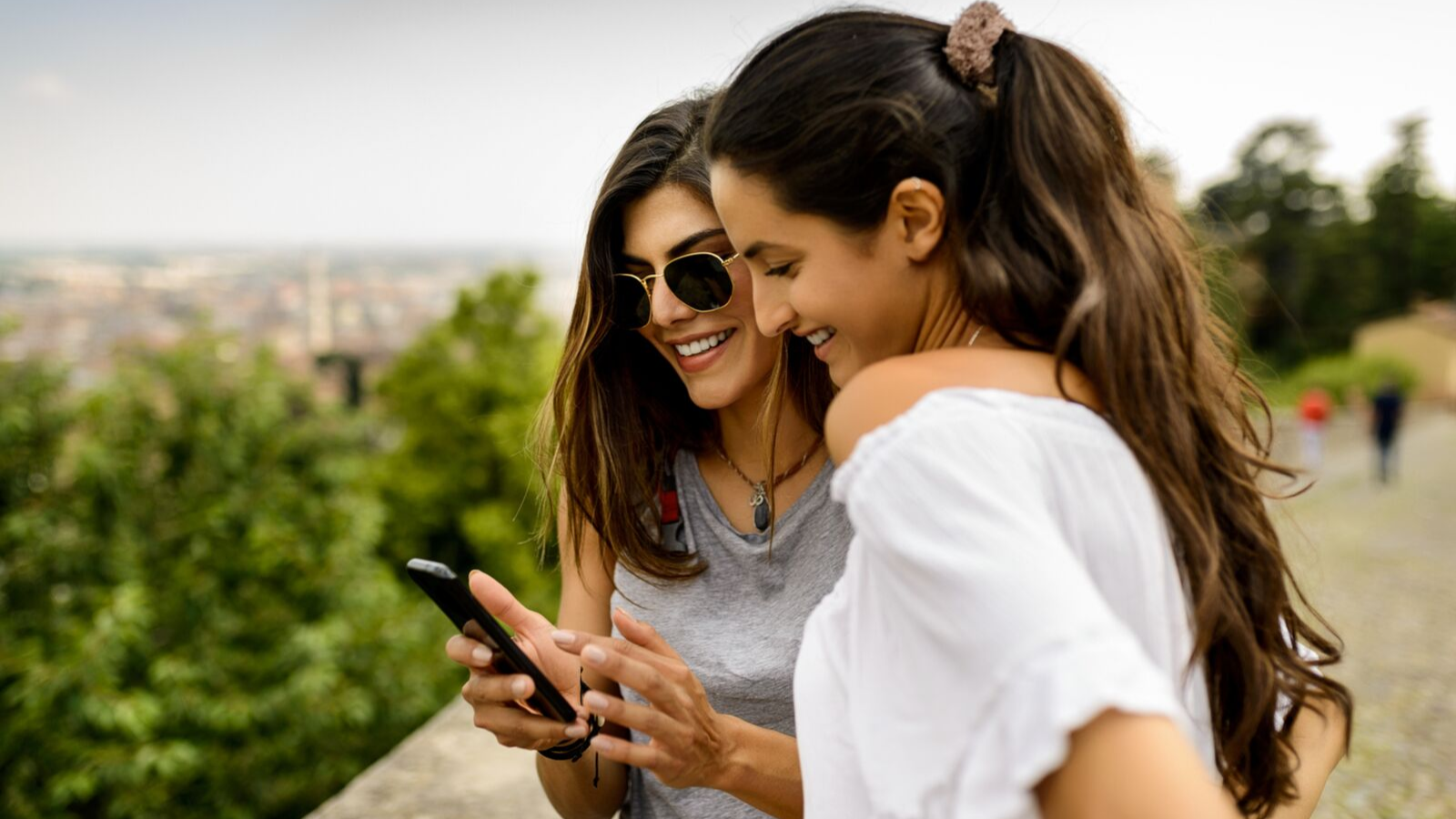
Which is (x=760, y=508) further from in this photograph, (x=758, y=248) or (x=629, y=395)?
(x=758, y=248)

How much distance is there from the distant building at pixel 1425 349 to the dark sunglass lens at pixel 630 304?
151 ft

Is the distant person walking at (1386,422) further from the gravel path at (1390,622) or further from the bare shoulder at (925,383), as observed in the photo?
the bare shoulder at (925,383)

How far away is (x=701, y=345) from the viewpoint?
75.7 inches

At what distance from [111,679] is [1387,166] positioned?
6234cm

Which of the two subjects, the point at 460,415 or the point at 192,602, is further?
the point at 460,415

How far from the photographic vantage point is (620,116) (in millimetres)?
2385

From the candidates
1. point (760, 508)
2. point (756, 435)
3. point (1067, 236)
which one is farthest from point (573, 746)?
point (1067, 236)

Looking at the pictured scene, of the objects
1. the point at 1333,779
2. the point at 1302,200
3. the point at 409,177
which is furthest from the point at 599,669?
the point at 1302,200

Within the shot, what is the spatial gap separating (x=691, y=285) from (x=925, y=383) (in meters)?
0.96

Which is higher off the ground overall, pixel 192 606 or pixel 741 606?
pixel 741 606

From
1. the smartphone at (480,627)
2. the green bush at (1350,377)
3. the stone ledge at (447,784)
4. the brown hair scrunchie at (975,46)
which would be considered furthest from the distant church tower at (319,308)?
the green bush at (1350,377)

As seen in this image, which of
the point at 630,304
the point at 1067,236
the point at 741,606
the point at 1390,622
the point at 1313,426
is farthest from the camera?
the point at 1313,426

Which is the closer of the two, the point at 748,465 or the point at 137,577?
the point at 748,465

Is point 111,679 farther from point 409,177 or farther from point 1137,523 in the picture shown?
point 409,177
